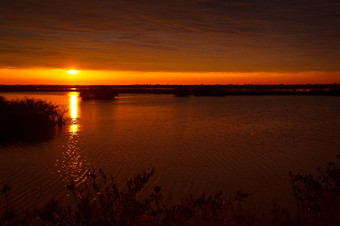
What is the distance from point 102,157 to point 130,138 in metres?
5.48

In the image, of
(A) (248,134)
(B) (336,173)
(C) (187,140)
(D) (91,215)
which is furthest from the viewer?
(A) (248,134)

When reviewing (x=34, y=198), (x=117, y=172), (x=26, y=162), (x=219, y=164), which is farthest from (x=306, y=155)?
(x=26, y=162)

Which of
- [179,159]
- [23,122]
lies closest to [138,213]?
[179,159]

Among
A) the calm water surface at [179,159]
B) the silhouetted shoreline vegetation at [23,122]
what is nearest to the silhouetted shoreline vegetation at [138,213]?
the calm water surface at [179,159]

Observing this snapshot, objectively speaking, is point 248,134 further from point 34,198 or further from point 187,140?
point 34,198

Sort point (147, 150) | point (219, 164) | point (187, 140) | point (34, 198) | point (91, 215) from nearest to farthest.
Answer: point (91, 215) → point (34, 198) → point (219, 164) → point (147, 150) → point (187, 140)

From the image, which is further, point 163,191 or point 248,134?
point 248,134

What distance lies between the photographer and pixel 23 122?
808 inches

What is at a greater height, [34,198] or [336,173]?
[336,173]

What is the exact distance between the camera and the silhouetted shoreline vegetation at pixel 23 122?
19317mm

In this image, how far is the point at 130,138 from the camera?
19812 millimetres

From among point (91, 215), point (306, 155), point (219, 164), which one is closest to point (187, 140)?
point (219, 164)

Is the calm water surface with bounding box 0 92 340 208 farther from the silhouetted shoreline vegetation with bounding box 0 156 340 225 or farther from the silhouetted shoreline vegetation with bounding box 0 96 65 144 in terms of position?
the silhouetted shoreline vegetation with bounding box 0 156 340 225

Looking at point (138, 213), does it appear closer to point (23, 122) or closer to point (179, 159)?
point (179, 159)
